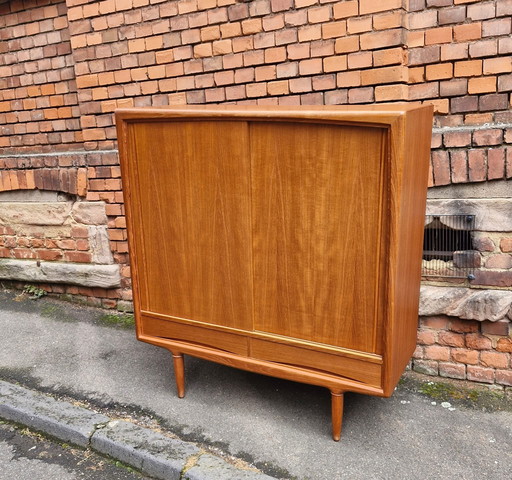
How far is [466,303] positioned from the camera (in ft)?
9.83

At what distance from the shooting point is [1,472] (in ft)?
8.72

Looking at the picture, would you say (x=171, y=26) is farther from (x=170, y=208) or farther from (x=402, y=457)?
(x=402, y=457)

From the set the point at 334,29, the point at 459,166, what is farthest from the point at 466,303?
the point at 334,29

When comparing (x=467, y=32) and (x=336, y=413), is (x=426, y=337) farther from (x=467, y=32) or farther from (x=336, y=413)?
(x=467, y=32)

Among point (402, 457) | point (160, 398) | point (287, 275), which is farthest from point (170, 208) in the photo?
point (402, 457)

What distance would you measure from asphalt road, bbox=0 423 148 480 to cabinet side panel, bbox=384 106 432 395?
1438mm

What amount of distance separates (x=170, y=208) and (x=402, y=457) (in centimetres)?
172

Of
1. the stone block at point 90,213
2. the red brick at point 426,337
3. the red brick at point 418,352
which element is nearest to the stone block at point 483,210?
the red brick at point 426,337

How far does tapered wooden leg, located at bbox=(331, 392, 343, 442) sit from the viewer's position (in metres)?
2.62

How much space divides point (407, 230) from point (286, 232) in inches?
22.4

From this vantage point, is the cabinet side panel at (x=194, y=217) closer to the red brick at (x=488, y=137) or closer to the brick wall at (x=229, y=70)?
the brick wall at (x=229, y=70)

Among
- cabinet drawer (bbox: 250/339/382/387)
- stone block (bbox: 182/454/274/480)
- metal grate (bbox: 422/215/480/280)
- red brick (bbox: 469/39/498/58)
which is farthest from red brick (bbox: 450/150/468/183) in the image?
stone block (bbox: 182/454/274/480)

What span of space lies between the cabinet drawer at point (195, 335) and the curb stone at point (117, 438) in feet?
1.72

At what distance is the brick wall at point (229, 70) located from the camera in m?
2.80
